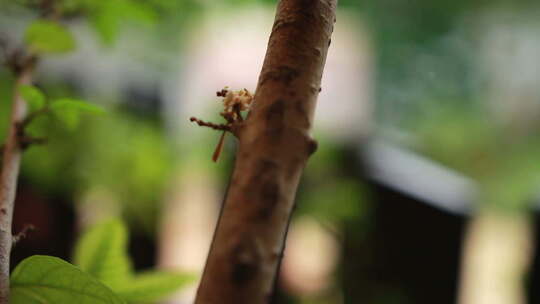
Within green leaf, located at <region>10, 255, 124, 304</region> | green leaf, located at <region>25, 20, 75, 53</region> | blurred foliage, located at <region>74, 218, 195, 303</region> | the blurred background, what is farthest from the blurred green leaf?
the blurred background

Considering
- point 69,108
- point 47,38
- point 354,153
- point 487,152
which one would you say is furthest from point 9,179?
point 487,152

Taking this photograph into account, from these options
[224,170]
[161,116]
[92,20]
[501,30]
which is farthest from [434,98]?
[92,20]

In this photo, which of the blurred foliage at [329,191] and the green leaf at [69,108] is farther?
the blurred foliage at [329,191]

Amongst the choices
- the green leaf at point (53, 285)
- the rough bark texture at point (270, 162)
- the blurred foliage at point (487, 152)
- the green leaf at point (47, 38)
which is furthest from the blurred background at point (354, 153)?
the rough bark texture at point (270, 162)

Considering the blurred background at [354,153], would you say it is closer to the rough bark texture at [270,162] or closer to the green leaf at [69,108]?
the green leaf at [69,108]

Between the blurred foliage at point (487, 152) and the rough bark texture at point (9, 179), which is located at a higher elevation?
the blurred foliage at point (487, 152)
